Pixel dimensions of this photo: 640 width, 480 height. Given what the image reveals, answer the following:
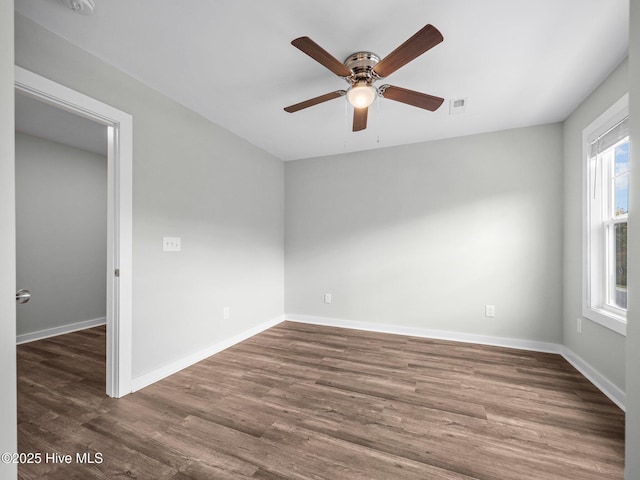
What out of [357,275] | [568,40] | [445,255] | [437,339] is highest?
[568,40]

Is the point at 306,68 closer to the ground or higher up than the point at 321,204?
higher up

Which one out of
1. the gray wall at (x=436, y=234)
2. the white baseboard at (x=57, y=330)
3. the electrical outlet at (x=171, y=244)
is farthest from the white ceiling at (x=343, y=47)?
the white baseboard at (x=57, y=330)

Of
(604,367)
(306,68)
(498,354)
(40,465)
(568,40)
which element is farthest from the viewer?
(498,354)

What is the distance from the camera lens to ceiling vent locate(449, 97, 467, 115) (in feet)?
8.32

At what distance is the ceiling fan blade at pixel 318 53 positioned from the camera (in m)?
1.47

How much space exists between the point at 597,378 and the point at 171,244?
146 inches

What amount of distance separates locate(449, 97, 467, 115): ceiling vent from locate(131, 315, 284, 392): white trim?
3.29m

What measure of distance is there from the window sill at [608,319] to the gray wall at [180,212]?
3384 mm

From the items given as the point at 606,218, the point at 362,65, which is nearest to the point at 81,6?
the point at 362,65

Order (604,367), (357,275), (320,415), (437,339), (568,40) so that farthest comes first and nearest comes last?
(357,275)
(437,339)
(604,367)
(320,415)
(568,40)

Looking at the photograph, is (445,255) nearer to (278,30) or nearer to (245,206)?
(245,206)

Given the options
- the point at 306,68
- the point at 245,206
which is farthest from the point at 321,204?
the point at 306,68

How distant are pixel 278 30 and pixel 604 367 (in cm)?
339

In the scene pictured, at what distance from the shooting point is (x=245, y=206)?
3.50m
